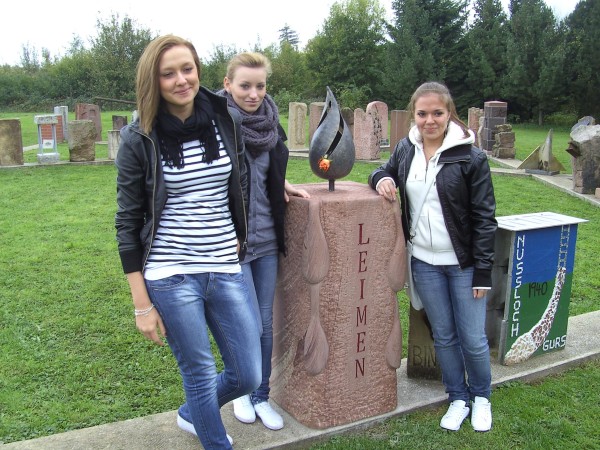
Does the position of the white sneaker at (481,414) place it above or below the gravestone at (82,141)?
below

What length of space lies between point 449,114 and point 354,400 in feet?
4.88

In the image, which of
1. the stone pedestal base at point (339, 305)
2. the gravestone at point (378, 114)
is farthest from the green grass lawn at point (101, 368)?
the gravestone at point (378, 114)

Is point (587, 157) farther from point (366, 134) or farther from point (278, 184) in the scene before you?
point (278, 184)

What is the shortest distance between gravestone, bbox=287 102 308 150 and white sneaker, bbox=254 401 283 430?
12.2m

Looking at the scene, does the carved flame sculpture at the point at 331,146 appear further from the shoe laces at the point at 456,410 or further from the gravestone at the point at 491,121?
A: the gravestone at the point at 491,121

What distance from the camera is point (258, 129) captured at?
2709 millimetres

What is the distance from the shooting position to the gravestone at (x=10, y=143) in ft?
39.6

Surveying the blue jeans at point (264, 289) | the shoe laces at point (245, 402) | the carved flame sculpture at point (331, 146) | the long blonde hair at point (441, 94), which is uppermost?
the long blonde hair at point (441, 94)

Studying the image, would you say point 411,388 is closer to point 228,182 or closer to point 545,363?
point 545,363

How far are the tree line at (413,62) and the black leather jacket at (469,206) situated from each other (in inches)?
931

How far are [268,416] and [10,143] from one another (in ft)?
36.1

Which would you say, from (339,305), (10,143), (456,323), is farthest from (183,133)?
(10,143)

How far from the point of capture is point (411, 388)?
11.3 ft

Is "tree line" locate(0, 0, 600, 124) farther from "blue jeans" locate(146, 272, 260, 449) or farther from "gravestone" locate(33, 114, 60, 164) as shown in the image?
"blue jeans" locate(146, 272, 260, 449)
